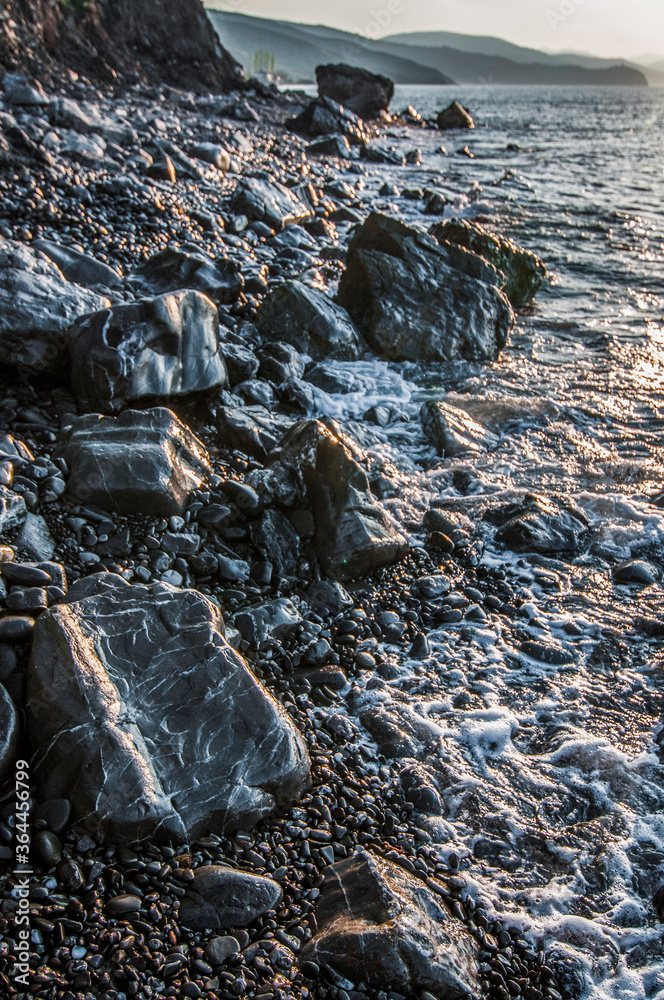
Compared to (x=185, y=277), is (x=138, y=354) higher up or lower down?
lower down

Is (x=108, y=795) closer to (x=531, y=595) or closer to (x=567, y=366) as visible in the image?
(x=531, y=595)

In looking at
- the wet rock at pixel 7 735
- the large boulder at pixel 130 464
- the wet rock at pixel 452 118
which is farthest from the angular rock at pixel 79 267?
the wet rock at pixel 452 118

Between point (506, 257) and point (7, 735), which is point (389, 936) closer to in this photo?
Answer: point (7, 735)

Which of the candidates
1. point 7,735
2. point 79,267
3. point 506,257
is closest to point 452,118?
point 506,257

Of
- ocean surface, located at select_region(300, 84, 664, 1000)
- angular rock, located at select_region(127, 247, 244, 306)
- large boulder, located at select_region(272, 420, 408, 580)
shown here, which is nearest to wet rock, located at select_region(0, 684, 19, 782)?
ocean surface, located at select_region(300, 84, 664, 1000)

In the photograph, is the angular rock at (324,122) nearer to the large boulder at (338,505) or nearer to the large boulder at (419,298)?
the large boulder at (419,298)

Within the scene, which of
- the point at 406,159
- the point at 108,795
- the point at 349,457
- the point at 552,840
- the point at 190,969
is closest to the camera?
the point at 190,969

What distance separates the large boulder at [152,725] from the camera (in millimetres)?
2824

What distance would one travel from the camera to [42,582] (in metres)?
3.79

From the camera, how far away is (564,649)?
14.6 ft

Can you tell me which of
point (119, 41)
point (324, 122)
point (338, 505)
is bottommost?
point (338, 505)

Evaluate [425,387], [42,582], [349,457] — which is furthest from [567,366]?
[42,582]

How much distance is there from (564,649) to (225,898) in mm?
2832

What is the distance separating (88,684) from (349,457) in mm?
2894
